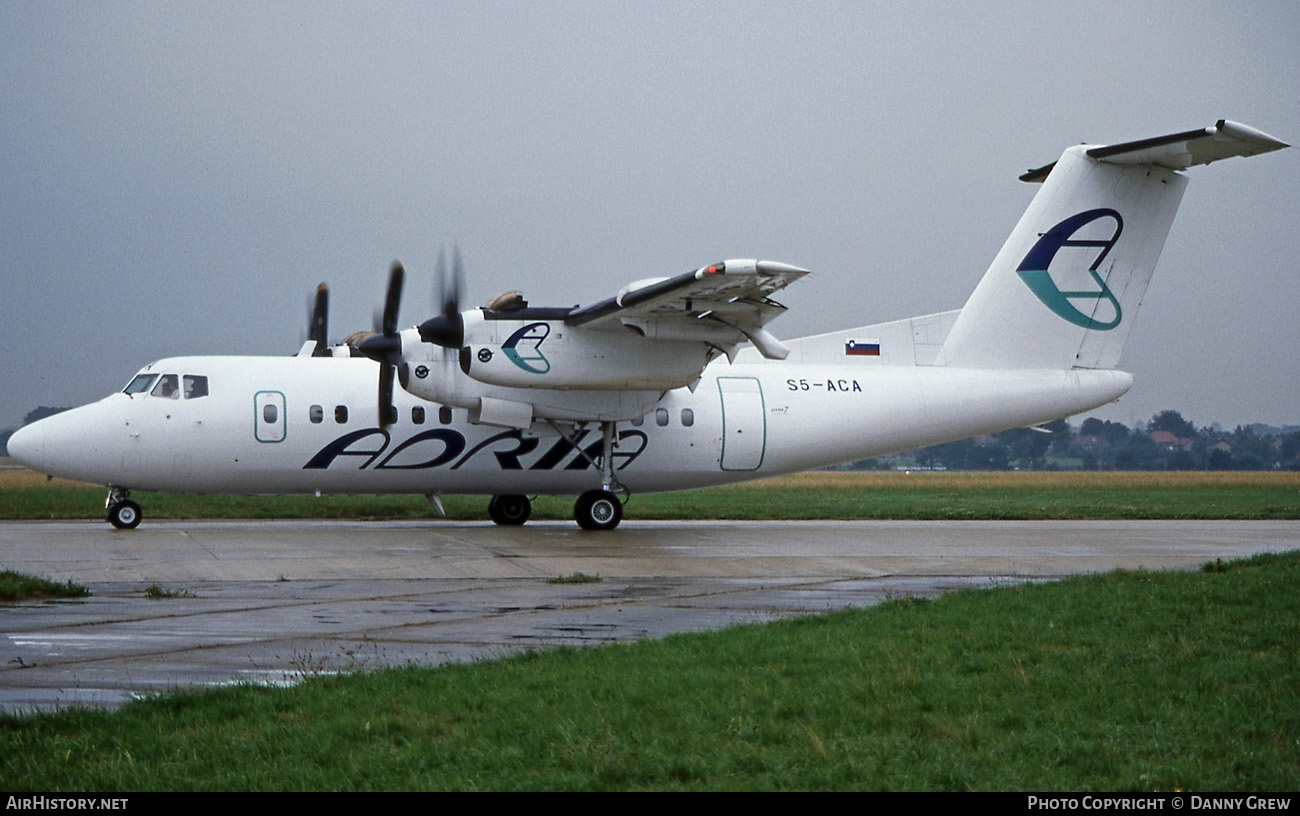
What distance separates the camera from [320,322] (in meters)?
24.9

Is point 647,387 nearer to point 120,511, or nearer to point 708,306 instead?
point 708,306

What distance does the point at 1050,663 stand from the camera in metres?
7.67

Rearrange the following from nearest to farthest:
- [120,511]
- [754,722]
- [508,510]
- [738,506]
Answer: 1. [754,722]
2. [120,511]
3. [508,510]
4. [738,506]

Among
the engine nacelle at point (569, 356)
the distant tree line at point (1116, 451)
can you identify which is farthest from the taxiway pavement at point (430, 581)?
the distant tree line at point (1116, 451)

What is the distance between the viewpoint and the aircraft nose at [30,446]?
19688mm

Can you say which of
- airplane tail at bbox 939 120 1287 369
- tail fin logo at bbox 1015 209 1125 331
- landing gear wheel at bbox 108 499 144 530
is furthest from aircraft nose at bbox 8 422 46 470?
tail fin logo at bbox 1015 209 1125 331

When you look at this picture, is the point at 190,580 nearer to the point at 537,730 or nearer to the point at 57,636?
the point at 57,636

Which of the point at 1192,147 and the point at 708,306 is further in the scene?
the point at 1192,147

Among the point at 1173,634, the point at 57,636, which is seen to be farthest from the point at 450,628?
the point at 1173,634

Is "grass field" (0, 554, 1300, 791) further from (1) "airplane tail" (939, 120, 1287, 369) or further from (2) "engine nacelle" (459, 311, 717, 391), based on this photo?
(1) "airplane tail" (939, 120, 1287, 369)

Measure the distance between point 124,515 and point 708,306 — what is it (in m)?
10.4

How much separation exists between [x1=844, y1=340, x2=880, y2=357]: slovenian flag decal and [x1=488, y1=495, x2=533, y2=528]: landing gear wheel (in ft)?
21.9

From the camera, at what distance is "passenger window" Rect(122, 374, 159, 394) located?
66.4 ft

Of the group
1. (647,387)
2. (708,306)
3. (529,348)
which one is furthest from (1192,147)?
(529,348)
